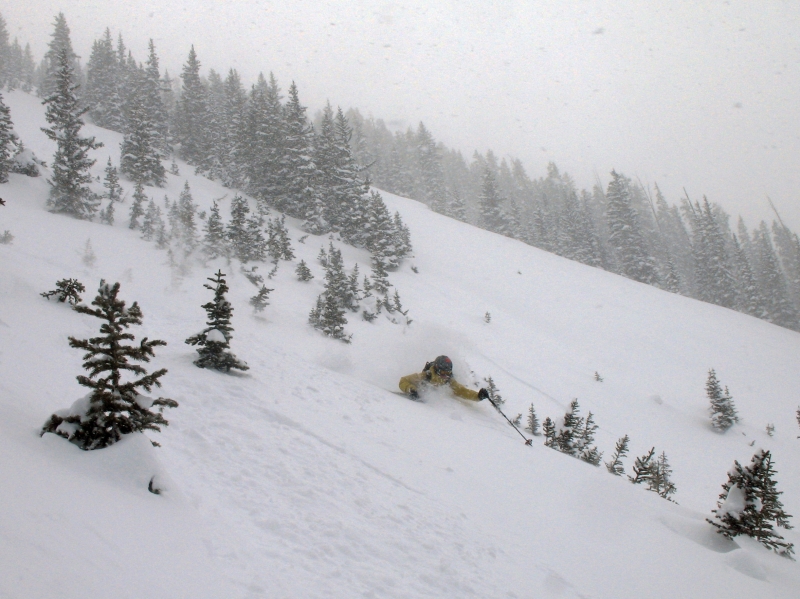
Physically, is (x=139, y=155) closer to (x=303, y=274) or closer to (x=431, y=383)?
(x=303, y=274)

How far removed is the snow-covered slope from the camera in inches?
114

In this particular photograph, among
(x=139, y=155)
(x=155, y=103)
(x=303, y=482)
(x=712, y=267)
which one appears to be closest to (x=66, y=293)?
(x=303, y=482)

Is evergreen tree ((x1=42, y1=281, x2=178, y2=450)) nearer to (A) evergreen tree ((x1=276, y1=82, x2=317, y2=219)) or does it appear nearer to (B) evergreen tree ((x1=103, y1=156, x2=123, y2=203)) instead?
(B) evergreen tree ((x1=103, y1=156, x2=123, y2=203))

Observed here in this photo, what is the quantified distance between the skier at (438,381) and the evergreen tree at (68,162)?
715 inches

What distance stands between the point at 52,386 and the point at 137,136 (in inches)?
1215

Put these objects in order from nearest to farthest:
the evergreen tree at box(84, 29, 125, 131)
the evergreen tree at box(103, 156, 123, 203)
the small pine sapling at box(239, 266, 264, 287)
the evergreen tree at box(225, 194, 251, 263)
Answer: the small pine sapling at box(239, 266, 264, 287)
the evergreen tree at box(225, 194, 251, 263)
the evergreen tree at box(103, 156, 123, 203)
the evergreen tree at box(84, 29, 125, 131)

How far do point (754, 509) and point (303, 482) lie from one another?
7.25 metres

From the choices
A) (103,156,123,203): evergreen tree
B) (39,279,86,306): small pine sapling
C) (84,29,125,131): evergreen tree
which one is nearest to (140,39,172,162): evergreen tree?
(84,29,125,131): evergreen tree

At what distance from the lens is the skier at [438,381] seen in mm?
11000

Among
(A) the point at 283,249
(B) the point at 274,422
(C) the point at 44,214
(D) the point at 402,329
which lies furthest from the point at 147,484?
(A) the point at 283,249

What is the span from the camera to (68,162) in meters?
19.8

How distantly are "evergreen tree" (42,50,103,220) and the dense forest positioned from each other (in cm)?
523

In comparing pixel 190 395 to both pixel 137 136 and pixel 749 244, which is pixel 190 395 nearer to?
pixel 137 136

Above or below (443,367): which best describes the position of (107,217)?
above
